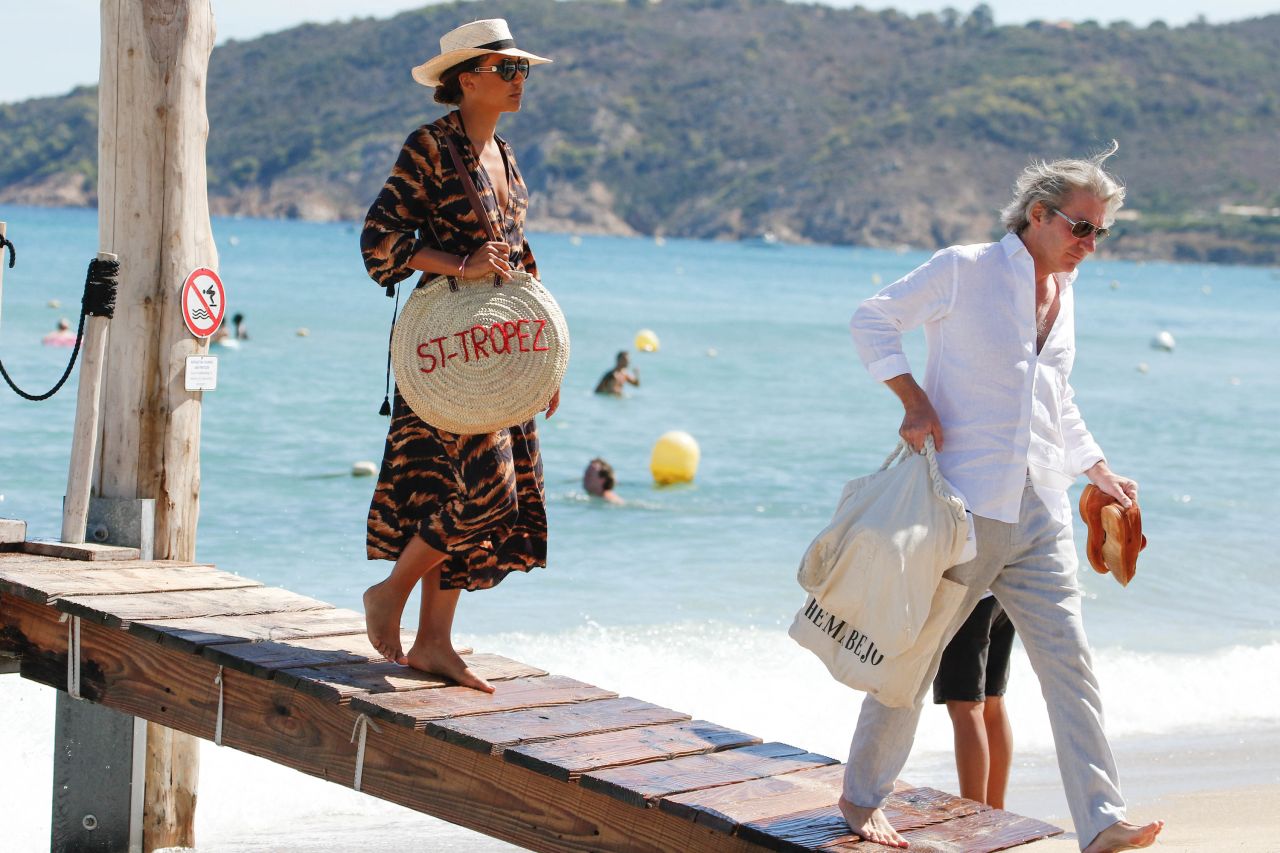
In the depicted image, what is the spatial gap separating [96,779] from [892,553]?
3.16 metres

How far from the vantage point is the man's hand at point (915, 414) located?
12.5ft

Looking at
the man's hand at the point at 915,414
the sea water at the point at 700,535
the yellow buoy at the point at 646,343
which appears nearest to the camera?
the man's hand at the point at 915,414

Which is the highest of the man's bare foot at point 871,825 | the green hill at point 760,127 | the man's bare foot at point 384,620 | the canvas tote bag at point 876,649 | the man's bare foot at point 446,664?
the green hill at point 760,127

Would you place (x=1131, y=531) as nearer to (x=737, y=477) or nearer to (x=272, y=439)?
(x=737, y=477)

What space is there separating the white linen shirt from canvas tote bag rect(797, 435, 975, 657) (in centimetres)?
13

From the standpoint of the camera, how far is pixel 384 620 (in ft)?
15.0

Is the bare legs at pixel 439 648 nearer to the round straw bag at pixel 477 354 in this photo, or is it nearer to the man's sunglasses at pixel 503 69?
the round straw bag at pixel 477 354

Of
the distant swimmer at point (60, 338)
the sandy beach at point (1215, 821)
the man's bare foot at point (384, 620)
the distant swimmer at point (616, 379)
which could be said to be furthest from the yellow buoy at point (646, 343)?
the man's bare foot at point (384, 620)

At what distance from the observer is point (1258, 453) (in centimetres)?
Answer: 2134

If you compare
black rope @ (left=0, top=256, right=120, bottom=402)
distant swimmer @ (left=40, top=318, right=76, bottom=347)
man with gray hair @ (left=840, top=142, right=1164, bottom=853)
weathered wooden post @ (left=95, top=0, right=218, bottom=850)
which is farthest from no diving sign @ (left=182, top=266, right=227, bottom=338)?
distant swimmer @ (left=40, top=318, right=76, bottom=347)

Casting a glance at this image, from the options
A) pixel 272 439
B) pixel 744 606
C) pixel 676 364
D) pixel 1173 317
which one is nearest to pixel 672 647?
pixel 744 606

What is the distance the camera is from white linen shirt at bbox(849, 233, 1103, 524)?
386cm

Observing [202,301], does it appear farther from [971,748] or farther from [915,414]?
Answer: [971,748]

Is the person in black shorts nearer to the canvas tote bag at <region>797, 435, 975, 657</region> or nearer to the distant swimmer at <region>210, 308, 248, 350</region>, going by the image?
the canvas tote bag at <region>797, 435, 975, 657</region>
